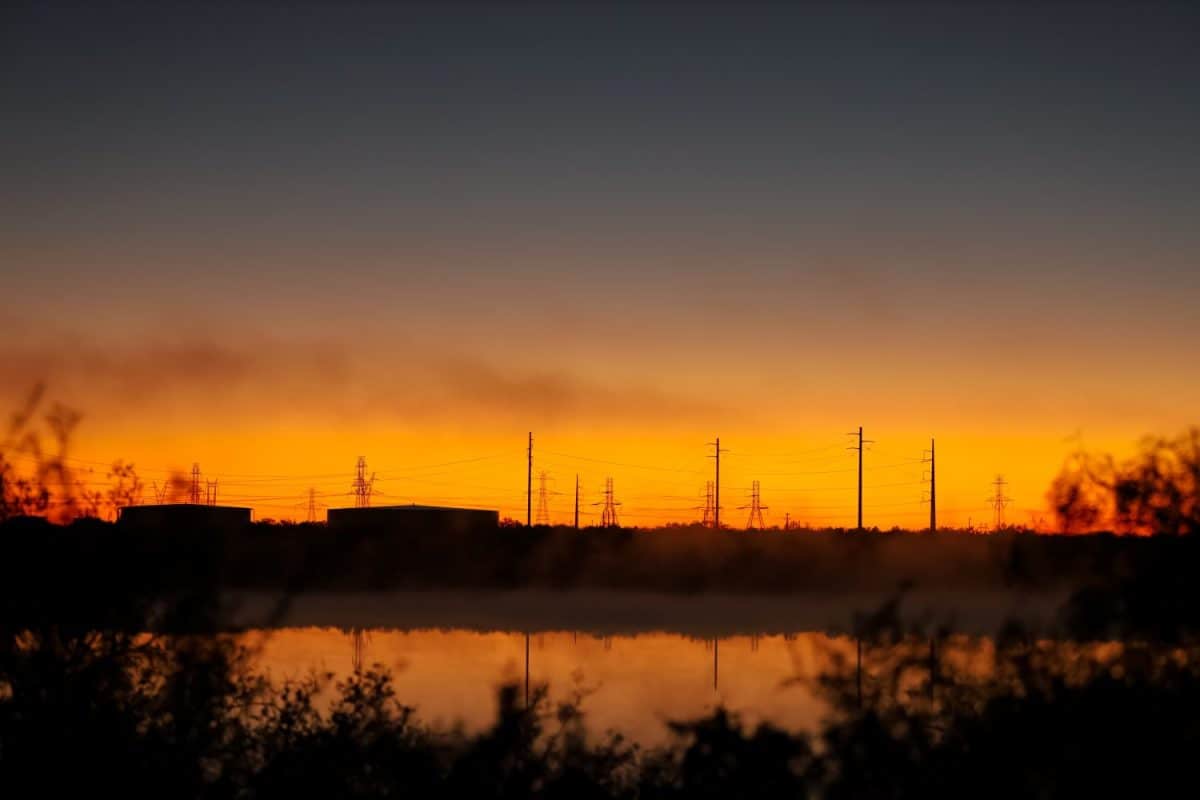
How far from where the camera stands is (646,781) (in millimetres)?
19250

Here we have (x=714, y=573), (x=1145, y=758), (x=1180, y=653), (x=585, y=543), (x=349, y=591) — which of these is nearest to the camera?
(x=1145, y=758)

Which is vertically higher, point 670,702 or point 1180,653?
point 1180,653

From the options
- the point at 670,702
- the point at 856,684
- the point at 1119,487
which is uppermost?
the point at 1119,487

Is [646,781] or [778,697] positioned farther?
[778,697]

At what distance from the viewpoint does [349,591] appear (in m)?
93.8

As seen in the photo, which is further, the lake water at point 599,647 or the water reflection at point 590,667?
the water reflection at point 590,667

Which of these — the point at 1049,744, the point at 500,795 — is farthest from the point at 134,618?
the point at 1049,744

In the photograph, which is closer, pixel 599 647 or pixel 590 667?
pixel 590 667

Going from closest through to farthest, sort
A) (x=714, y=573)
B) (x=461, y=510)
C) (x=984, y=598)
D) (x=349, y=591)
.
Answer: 1. (x=984, y=598)
2. (x=349, y=591)
3. (x=714, y=573)
4. (x=461, y=510)

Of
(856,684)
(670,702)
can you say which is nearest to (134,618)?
(856,684)

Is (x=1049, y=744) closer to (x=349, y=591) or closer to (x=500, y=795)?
(x=500, y=795)

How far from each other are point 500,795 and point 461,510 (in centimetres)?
10709

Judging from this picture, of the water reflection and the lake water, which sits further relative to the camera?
the water reflection

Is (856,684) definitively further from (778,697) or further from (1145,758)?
(778,697)
